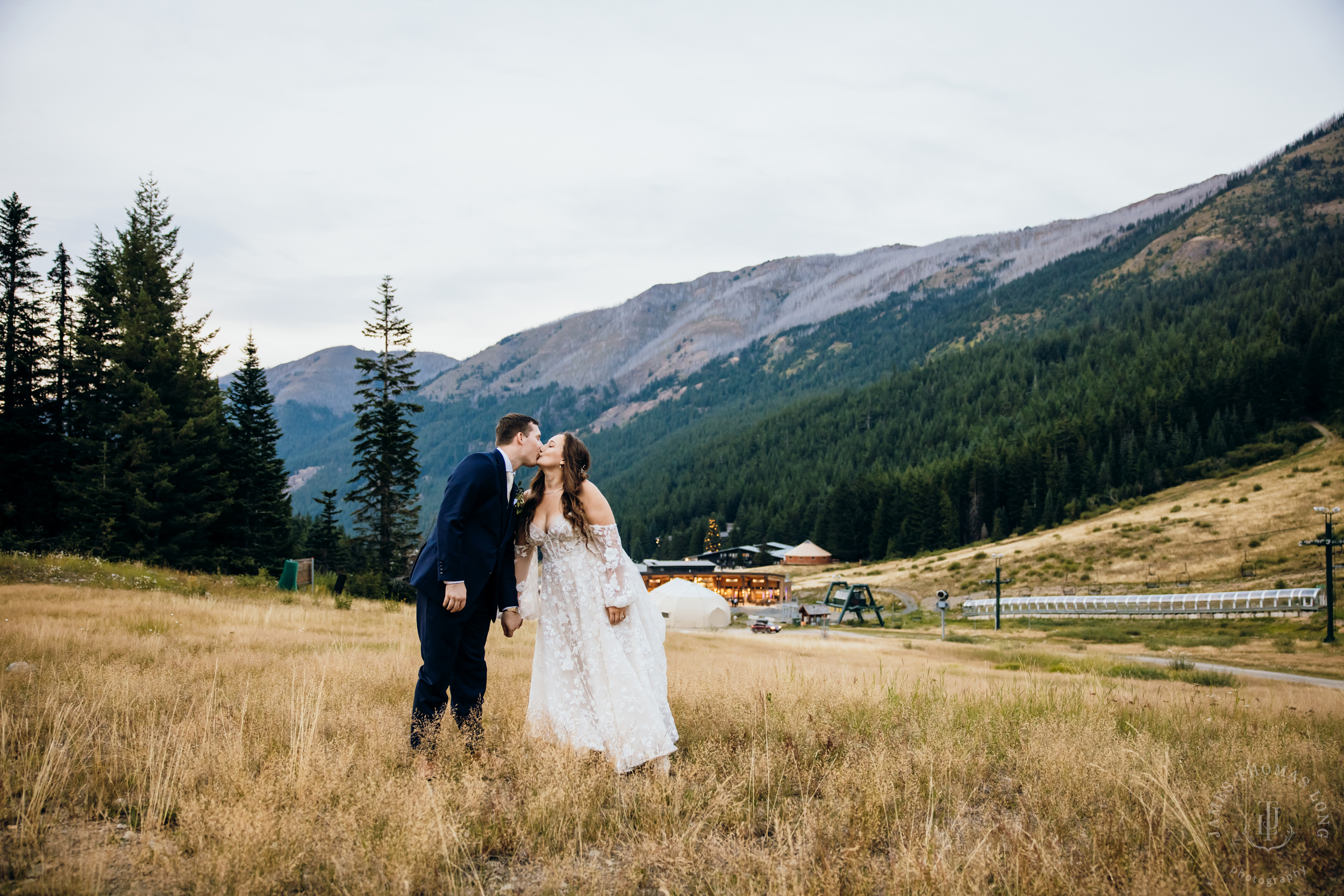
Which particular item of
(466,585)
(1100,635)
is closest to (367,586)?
(466,585)

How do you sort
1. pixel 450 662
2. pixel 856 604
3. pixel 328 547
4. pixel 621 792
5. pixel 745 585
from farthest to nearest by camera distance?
1. pixel 745 585
2. pixel 856 604
3. pixel 328 547
4. pixel 450 662
5. pixel 621 792

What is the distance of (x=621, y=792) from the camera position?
4.09 metres

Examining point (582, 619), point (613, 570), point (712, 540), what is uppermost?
point (613, 570)

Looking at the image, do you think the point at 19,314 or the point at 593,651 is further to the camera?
the point at 19,314

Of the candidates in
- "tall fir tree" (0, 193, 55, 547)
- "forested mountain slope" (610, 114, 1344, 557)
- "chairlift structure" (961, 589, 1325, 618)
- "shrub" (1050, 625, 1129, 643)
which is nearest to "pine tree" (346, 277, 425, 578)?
"tall fir tree" (0, 193, 55, 547)

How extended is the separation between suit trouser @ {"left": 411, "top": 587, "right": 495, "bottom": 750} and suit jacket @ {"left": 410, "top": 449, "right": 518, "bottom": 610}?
115mm

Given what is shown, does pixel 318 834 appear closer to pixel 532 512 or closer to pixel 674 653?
pixel 532 512

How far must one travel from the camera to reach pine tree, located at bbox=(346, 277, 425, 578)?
36.8 m

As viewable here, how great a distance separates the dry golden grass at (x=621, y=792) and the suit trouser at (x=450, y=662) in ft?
0.79

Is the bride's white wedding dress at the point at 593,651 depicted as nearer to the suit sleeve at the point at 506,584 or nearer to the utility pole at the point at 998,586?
the suit sleeve at the point at 506,584

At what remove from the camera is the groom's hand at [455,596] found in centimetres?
462

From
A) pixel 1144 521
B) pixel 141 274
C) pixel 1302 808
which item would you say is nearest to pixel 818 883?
pixel 1302 808

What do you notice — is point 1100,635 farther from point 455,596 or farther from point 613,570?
point 455,596

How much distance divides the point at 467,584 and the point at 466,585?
43 millimetres
